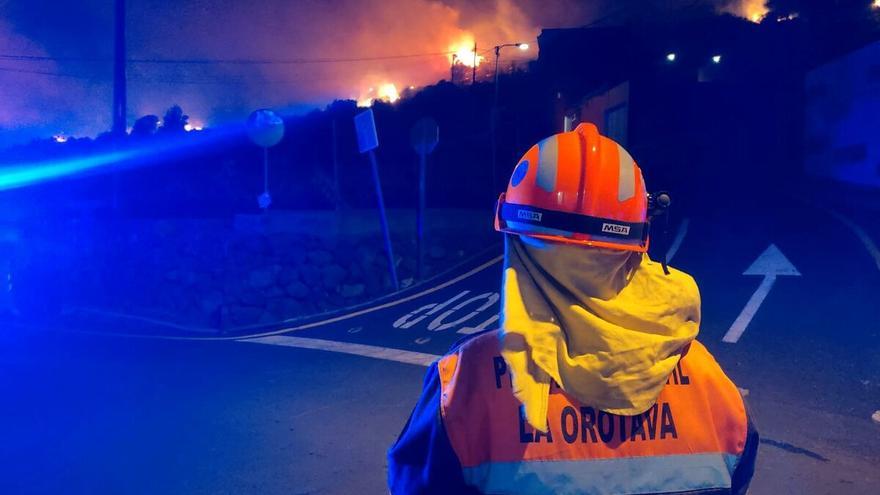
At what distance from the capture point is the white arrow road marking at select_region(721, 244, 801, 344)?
26.6 feet

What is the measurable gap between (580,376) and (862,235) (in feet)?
Answer: 43.7

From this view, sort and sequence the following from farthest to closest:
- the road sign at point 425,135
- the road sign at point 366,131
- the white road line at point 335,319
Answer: the road sign at point 425,135 < the road sign at point 366,131 < the white road line at point 335,319

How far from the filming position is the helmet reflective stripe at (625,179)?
1659mm

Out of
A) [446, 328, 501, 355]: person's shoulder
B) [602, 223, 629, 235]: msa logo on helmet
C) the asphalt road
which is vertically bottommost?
the asphalt road

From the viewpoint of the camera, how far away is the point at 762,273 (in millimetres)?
10555

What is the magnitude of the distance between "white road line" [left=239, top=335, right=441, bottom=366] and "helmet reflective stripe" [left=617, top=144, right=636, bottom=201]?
6.13m

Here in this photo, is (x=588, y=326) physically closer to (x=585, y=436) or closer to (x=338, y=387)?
(x=585, y=436)

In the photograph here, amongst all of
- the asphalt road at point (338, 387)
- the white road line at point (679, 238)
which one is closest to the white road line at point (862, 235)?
the asphalt road at point (338, 387)

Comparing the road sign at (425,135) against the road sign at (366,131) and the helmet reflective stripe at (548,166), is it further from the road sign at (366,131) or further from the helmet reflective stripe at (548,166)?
the helmet reflective stripe at (548,166)

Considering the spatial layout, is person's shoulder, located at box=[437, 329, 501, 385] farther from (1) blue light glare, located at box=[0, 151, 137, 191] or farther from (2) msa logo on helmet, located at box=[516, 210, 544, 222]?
(1) blue light glare, located at box=[0, 151, 137, 191]

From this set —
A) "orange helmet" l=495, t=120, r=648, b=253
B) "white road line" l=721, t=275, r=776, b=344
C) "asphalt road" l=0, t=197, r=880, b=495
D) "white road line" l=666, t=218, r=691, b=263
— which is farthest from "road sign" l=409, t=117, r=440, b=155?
"orange helmet" l=495, t=120, r=648, b=253

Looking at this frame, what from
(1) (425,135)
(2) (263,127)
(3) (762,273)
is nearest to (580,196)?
(3) (762,273)

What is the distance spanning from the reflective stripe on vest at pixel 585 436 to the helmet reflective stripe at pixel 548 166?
40cm

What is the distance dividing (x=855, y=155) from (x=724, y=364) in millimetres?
15036
